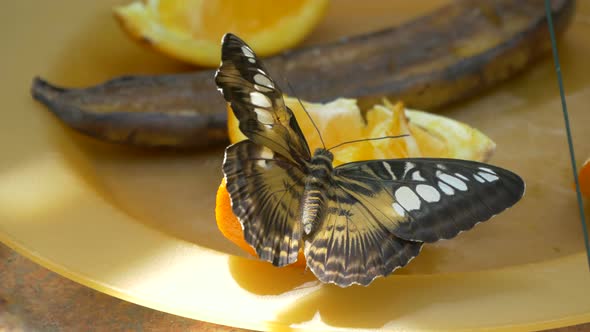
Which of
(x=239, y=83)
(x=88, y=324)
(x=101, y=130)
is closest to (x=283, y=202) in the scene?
(x=239, y=83)

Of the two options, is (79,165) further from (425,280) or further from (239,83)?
(425,280)

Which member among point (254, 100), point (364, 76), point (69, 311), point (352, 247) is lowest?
point (69, 311)

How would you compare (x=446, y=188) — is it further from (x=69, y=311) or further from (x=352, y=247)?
(x=69, y=311)

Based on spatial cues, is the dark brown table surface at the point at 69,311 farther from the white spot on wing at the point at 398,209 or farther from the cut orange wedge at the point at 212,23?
the cut orange wedge at the point at 212,23

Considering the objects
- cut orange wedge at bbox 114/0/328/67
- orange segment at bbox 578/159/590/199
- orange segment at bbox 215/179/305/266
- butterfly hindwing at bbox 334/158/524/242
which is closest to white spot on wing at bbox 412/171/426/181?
butterfly hindwing at bbox 334/158/524/242

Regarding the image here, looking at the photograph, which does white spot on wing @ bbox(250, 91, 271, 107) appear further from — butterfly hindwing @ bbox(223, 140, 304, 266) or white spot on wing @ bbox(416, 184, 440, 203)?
white spot on wing @ bbox(416, 184, 440, 203)

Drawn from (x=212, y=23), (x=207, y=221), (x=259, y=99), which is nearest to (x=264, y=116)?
(x=259, y=99)

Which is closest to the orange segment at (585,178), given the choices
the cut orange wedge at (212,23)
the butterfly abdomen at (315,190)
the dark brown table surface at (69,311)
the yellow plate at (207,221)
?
the yellow plate at (207,221)
